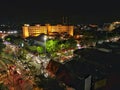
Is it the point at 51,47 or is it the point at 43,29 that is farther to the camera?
the point at 43,29

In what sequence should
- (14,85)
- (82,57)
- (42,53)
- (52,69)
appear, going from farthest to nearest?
1. (42,53)
2. (82,57)
3. (52,69)
4. (14,85)

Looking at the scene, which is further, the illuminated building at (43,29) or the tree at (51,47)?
the illuminated building at (43,29)

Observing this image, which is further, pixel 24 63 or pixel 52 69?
pixel 24 63

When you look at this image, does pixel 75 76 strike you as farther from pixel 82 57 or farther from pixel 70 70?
pixel 82 57

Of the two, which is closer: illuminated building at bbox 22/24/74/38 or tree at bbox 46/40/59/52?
tree at bbox 46/40/59/52

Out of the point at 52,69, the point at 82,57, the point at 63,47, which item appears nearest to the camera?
the point at 52,69

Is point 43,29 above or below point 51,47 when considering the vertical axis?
below

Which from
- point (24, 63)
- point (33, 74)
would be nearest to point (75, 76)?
point (33, 74)
